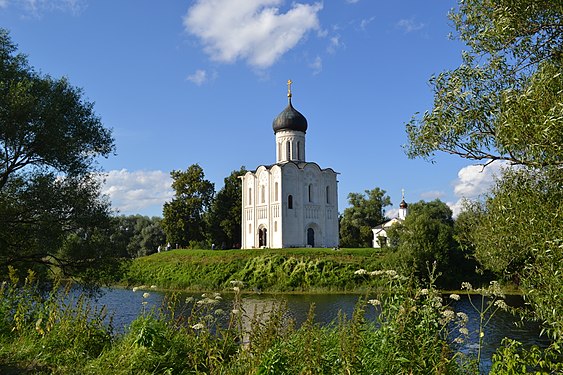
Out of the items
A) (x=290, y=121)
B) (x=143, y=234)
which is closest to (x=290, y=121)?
(x=290, y=121)

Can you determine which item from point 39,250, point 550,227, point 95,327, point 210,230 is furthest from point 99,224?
point 210,230

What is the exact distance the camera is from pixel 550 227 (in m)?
6.17

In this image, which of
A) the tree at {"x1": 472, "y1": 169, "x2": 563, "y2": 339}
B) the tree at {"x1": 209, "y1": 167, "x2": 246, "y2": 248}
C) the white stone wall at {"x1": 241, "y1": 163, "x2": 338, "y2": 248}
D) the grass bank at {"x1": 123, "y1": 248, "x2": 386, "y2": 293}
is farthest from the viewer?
the tree at {"x1": 209, "y1": 167, "x2": 246, "y2": 248}

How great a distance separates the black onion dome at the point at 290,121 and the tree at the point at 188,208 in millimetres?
9756

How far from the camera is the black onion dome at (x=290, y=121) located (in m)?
48.4

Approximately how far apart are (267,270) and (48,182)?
23217mm

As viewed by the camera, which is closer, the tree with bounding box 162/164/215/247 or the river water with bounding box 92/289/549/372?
the river water with bounding box 92/289/549/372

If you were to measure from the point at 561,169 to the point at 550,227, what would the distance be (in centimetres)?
78

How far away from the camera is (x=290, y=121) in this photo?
4838 centimetres

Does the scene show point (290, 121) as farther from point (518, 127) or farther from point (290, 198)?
point (518, 127)

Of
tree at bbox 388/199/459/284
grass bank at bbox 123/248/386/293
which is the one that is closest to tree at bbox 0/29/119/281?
grass bank at bbox 123/248/386/293

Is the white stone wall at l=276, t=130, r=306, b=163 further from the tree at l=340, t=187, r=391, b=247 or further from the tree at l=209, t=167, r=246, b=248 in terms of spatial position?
the tree at l=340, t=187, r=391, b=247

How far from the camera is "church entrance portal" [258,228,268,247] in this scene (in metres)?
47.2

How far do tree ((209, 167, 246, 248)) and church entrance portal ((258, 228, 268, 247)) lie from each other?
525 centimetres
